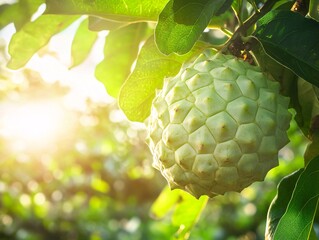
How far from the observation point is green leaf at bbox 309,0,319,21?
124cm

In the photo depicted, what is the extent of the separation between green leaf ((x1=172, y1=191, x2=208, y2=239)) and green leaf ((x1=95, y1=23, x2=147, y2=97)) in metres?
0.47

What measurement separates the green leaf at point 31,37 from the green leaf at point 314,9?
80 cm

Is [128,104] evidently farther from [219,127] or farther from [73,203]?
[73,203]

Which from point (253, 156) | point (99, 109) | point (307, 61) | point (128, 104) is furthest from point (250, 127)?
point (99, 109)

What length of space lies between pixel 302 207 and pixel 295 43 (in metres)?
0.36

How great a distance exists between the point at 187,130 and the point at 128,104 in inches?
14.1

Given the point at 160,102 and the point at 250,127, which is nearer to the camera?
the point at 250,127

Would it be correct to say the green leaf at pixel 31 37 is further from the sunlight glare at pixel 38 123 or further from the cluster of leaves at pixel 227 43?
the sunlight glare at pixel 38 123

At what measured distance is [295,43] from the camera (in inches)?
48.3

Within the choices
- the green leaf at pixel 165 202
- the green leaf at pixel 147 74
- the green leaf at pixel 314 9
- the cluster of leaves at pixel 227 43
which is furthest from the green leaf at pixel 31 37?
the green leaf at pixel 165 202

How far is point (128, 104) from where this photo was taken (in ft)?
5.11

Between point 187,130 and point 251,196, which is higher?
point 187,130

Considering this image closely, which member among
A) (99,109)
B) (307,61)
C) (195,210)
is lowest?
(99,109)

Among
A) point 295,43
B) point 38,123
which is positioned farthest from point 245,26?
point 38,123
